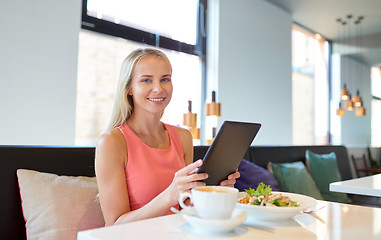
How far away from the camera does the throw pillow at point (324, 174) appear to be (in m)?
3.28

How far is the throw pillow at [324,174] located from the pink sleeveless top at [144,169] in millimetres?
2266

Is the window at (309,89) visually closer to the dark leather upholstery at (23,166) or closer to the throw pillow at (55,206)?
→ the dark leather upholstery at (23,166)

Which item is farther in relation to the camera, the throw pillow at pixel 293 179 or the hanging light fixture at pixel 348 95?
the hanging light fixture at pixel 348 95

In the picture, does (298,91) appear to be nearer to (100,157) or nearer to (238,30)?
(238,30)

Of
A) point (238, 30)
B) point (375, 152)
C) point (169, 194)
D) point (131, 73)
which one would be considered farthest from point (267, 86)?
point (169, 194)

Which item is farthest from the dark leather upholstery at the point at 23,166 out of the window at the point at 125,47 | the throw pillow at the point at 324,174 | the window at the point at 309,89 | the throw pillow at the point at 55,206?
the window at the point at 309,89

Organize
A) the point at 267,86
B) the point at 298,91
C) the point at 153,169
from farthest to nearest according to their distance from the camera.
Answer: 1. the point at 298,91
2. the point at 267,86
3. the point at 153,169

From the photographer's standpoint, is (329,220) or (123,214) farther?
(123,214)

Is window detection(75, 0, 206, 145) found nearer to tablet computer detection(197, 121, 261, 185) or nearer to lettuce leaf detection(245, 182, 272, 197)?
tablet computer detection(197, 121, 261, 185)

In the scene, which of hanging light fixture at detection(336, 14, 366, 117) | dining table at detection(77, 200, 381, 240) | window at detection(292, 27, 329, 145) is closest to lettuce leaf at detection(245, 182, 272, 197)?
dining table at detection(77, 200, 381, 240)

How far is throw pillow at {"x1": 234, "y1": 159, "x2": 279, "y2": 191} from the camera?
238cm

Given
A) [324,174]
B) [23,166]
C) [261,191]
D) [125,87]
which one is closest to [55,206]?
[23,166]

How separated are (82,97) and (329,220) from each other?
268cm

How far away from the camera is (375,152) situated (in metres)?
6.52
